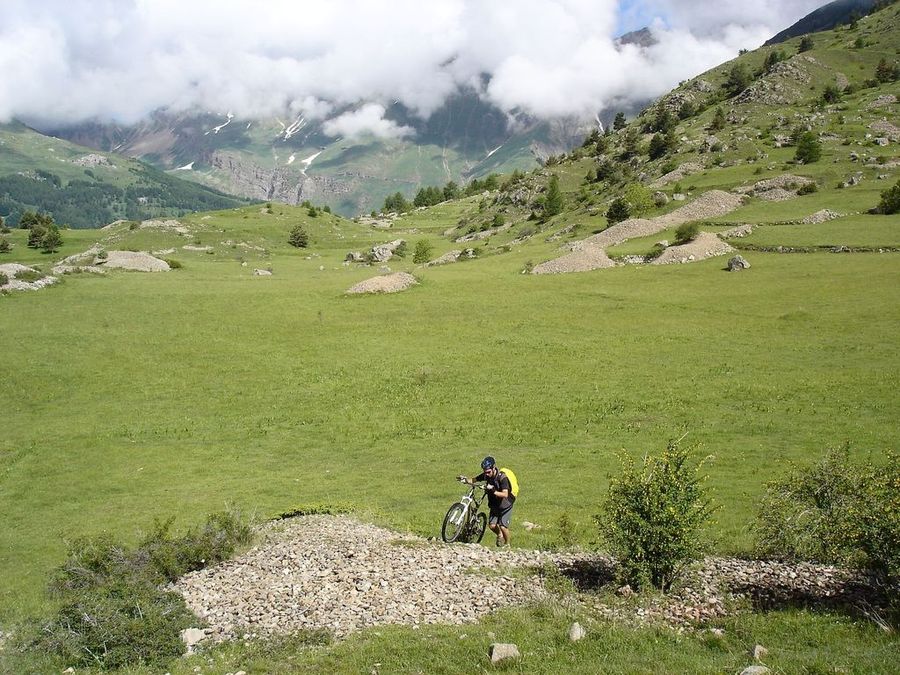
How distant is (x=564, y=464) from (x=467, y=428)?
6.71 metres

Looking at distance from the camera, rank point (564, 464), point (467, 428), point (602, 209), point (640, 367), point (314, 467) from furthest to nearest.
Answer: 1. point (602, 209)
2. point (640, 367)
3. point (467, 428)
4. point (314, 467)
5. point (564, 464)

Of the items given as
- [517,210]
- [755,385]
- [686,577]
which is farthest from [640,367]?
[517,210]

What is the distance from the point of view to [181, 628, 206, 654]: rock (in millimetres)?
12970

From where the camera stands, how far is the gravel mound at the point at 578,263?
68.9m

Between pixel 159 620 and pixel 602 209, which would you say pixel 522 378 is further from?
pixel 602 209

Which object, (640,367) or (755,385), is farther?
(640,367)

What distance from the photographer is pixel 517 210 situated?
13588 centimetres

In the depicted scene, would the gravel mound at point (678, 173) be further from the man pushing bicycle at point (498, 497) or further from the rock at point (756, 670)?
the rock at point (756, 670)

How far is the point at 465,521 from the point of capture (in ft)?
59.6

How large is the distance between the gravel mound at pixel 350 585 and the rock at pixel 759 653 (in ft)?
16.4

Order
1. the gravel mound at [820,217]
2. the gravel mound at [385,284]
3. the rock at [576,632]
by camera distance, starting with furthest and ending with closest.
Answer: the gravel mound at [820,217], the gravel mound at [385,284], the rock at [576,632]

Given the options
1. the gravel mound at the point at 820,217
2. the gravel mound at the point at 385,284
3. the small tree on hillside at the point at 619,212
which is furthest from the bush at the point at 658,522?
the small tree on hillside at the point at 619,212

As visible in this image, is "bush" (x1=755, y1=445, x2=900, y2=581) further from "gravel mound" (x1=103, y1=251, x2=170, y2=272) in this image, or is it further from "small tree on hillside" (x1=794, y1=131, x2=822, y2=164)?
"small tree on hillside" (x1=794, y1=131, x2=822, y2=164)

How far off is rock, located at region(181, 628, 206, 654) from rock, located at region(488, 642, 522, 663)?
6.91 metres
